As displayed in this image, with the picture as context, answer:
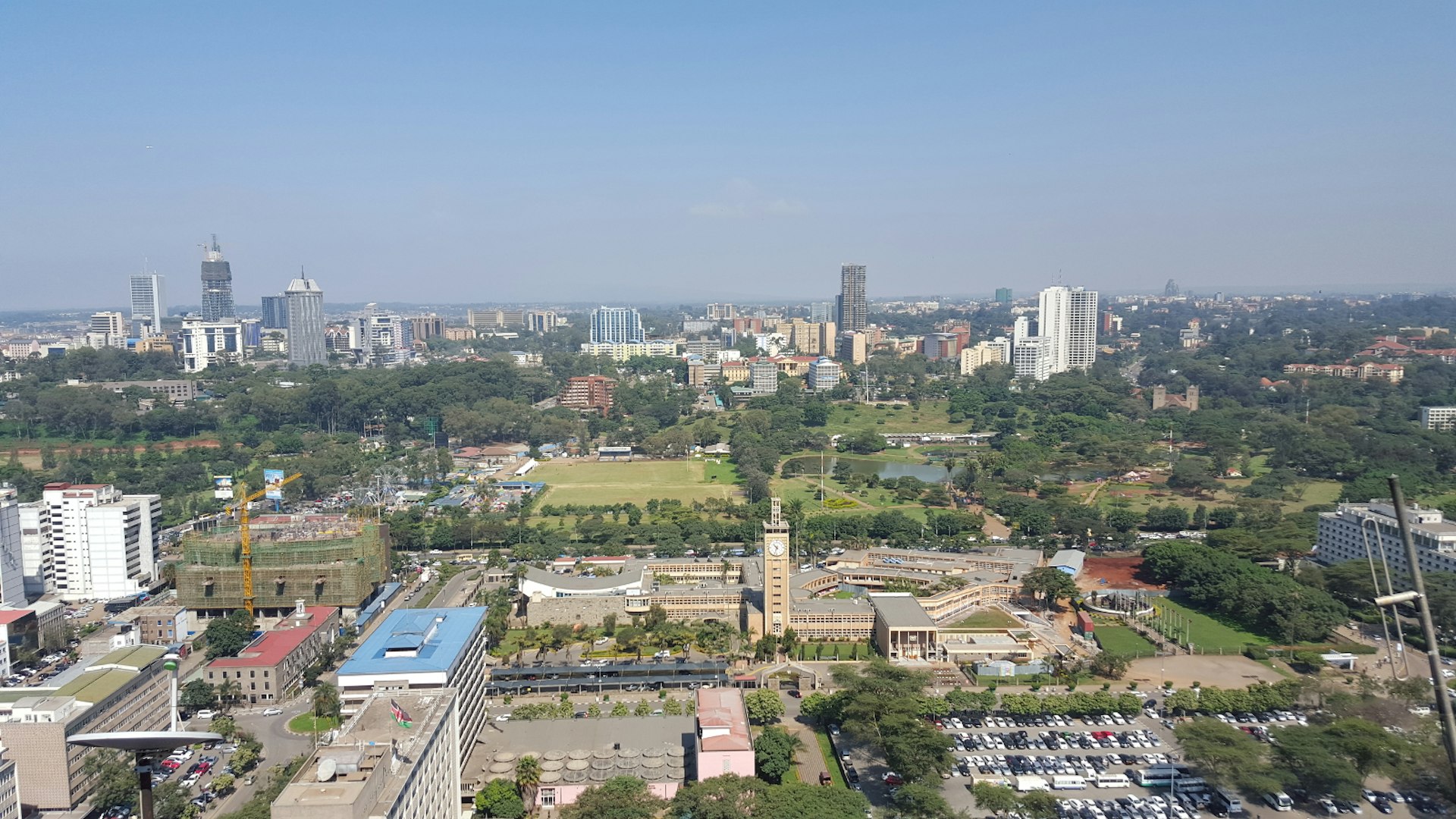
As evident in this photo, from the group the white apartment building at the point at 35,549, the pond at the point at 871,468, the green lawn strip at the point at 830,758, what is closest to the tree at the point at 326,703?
the green lawn strip at the point at 830,758

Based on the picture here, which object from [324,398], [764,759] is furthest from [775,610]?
[324,398]

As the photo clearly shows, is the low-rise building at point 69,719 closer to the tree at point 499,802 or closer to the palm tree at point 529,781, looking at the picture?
the tree at point 499,802

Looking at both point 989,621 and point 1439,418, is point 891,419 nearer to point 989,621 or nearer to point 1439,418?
point 1439,418

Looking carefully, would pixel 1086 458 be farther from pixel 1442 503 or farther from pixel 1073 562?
pixel 1073 562

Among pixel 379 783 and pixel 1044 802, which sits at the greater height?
pixel 379 783

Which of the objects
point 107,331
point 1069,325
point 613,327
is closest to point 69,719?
point 1069,325

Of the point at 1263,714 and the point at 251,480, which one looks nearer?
the point at 1263,714
